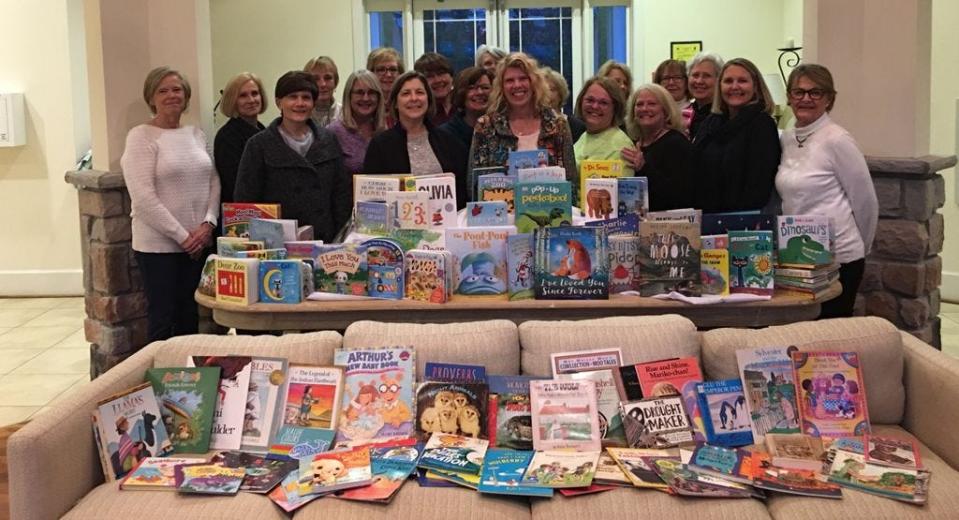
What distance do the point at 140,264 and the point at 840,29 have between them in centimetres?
377

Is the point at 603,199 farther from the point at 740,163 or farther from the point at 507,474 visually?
the point at 507,474

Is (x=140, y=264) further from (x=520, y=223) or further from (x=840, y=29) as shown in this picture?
(x=840, y=29)

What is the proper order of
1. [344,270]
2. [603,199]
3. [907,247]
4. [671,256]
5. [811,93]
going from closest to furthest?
1. [671,256]
2. [344,270]
3. [603,199]
4. [811,93]
5. [907,247]

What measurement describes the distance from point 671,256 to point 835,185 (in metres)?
1.00

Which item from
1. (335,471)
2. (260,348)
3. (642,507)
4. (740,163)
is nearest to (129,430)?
(260,348)

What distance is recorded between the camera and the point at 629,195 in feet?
13.3

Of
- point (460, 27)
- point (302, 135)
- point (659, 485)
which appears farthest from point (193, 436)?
point (460, 27)

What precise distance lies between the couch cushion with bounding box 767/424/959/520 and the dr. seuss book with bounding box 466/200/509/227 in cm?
170

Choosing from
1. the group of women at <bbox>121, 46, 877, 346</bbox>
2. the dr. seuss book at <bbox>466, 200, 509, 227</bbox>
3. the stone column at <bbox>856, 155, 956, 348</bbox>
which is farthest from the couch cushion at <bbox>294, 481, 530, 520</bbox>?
the stone column at <bbox>856, 155, 956, 348</bbox>

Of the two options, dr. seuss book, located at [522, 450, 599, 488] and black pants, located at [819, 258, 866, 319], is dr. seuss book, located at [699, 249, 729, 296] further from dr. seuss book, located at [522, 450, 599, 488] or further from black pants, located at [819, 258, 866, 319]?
dr. seuss book, located at [522, 450, 599, 488]

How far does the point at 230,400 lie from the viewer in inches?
119

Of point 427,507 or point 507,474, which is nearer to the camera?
point 427,507

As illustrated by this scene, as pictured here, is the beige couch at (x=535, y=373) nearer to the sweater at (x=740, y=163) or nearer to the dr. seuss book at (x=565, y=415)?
the dr. seuss book at (x=565, y=415)

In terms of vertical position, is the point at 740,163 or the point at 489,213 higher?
the point at 740,163
